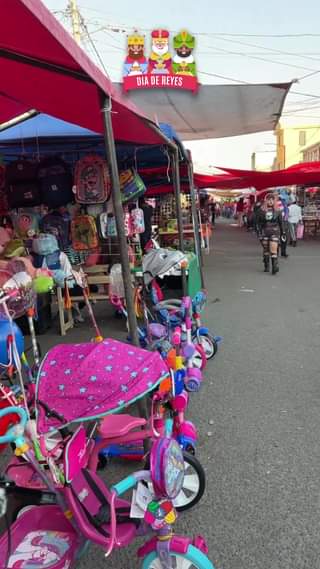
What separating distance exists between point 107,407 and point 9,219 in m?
4.43

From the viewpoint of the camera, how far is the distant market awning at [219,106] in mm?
10148

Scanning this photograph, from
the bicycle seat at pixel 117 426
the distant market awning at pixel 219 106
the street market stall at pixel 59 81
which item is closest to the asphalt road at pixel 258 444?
the bicycle seat at pixel 117 426

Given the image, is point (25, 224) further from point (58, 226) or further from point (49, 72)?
point (49, 72)

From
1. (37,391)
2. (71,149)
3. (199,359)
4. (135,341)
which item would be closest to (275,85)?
(71,149)

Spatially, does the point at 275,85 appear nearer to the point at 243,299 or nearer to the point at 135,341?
the point at 243,299

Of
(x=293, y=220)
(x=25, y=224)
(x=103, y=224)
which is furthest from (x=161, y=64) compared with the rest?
(x=25, y=224)

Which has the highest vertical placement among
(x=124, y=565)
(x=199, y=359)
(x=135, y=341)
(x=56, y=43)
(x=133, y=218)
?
(x=56, y=43)

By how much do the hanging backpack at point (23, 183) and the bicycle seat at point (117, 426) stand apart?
396cm

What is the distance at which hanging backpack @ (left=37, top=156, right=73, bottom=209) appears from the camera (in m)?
5.53

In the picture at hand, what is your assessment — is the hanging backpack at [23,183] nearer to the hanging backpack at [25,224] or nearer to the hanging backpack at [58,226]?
the hanging backpack at [25,224]

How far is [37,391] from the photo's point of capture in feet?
6.87

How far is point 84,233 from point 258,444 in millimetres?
3710

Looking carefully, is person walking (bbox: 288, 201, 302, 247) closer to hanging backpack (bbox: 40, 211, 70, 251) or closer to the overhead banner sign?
the overhead banner sign

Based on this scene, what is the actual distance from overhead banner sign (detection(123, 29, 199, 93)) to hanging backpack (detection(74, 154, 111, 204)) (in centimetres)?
609
